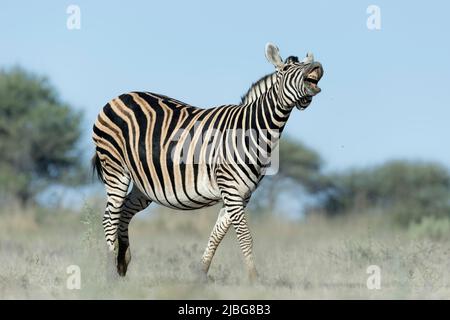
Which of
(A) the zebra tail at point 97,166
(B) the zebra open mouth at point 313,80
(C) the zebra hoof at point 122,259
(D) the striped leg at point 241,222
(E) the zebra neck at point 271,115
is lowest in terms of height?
(C) the zebra hoof at point 122,259

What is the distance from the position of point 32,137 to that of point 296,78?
2393 centimetres

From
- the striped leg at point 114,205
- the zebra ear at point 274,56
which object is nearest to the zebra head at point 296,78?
the zebra ear at point 274,56

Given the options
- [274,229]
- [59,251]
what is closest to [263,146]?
[59,251]

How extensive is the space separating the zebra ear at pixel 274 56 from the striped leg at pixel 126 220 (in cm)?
264

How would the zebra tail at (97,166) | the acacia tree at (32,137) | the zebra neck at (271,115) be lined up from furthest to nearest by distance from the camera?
the acacia tree at (32,137)
the zebra tail at (97,166)
the zebra neck at (271,115)

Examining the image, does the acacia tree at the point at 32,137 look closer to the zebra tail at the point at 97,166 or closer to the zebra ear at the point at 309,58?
the zebra tail at the point at 97,166

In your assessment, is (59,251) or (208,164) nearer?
(208,164)

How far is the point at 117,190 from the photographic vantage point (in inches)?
441

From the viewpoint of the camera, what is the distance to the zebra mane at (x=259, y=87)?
10.5m

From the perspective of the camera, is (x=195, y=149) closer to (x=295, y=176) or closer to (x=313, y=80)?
(x=313, y=80)

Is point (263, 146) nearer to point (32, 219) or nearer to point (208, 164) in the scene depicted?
point (208, 164)

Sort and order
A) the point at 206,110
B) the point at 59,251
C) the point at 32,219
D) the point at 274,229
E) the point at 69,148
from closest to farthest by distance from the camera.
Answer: the point at 206,110 → the point at 59,251 → the point at 274,229 → the point at 32,219 → the point at 69,148
